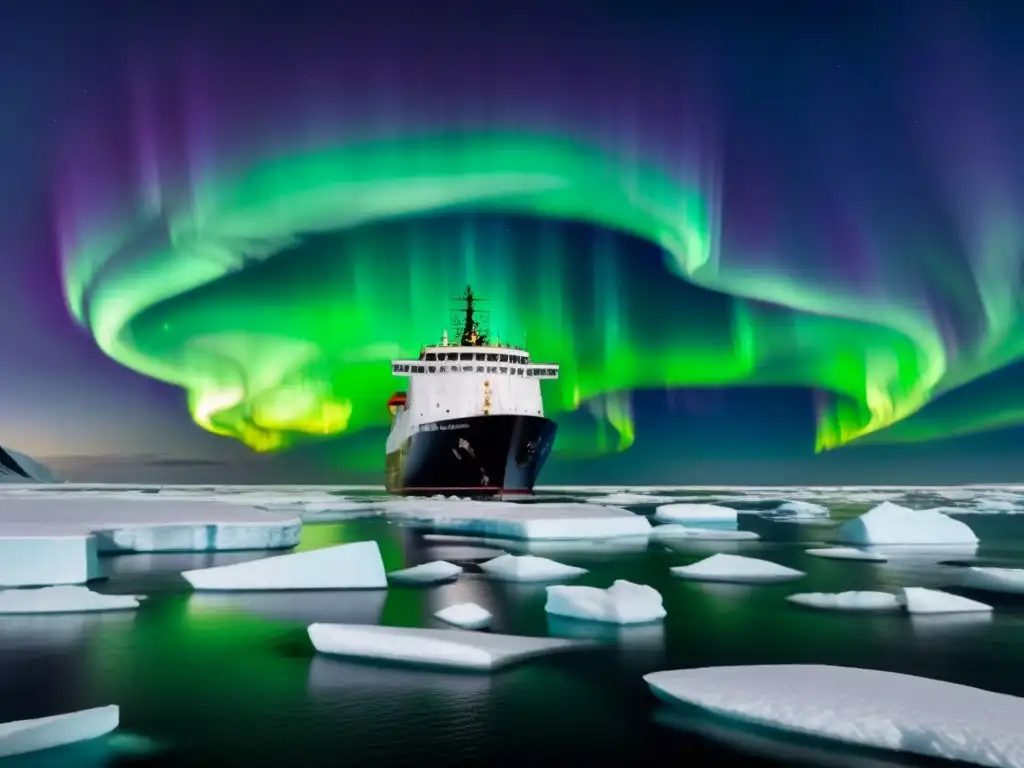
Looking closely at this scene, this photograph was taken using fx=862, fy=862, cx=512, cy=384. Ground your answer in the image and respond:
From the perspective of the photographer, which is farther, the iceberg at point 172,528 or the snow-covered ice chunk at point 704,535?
the snow-covered ice chunk at point 704,535

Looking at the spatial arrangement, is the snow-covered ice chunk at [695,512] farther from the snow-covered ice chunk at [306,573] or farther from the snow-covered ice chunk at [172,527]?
the snow-covered ice chunk at [306,573]

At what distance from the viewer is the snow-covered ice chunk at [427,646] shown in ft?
32.5

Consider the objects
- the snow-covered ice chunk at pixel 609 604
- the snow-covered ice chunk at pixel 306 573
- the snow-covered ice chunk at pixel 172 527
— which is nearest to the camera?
the snow-covered ice chunk at pixel 609 604

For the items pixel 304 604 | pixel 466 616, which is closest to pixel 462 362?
pixel 304 604

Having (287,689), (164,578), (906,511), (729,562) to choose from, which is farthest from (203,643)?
(906,511)

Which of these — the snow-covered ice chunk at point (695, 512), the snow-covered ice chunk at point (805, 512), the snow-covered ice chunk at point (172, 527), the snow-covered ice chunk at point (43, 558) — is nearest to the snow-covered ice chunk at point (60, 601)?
the snow-covered ice chunk at point (43, 558)

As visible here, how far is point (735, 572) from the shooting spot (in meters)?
18.5

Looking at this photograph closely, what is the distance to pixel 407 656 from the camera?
33.0 ft

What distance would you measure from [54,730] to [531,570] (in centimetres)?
1219

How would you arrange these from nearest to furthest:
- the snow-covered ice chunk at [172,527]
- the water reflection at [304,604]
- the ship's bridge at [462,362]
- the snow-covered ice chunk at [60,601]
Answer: the water reflection at [304,604] < the snow-covered ice chunk at [60,601] < the snow-covered ice chunk at [172,527] < the ship's bridge at [462,362]

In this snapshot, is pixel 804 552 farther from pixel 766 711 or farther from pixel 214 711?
pixel 214 711

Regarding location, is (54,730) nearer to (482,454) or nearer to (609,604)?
(609,604)

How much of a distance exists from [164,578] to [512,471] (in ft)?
116

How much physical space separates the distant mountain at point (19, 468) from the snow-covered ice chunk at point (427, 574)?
595 feet
